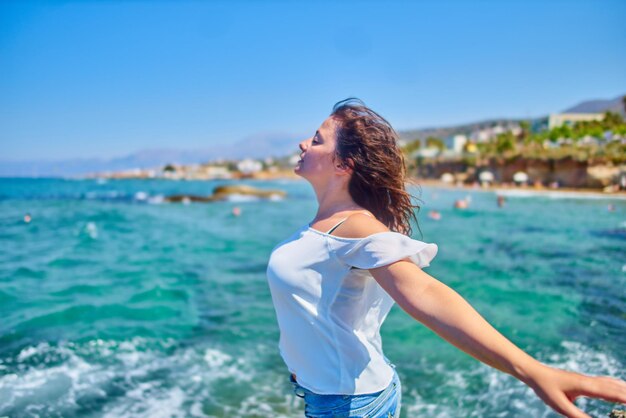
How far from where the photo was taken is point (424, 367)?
6.71 m

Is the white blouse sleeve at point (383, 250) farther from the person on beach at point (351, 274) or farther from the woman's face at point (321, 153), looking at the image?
the woman's face at point (321, 153)

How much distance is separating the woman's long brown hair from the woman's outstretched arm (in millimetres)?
391

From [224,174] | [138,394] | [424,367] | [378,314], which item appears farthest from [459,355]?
[224,174]

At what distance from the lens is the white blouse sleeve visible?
5.37 feet

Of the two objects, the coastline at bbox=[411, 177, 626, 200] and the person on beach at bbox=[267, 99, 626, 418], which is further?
the coastline at bbox=[411, 177, 626, 200]

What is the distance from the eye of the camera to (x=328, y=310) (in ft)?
6.00

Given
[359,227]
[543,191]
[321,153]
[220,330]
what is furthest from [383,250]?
[543,191]

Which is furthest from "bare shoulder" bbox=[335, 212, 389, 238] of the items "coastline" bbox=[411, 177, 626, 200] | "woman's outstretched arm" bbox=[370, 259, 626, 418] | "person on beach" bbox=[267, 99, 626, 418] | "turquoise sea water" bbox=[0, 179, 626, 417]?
"coastline" bbox=[411, 177, 626, 200]

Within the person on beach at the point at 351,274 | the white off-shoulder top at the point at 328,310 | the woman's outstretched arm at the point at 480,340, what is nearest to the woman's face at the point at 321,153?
the person on beach at the point at 351,274

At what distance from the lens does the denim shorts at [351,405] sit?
190 centimetres

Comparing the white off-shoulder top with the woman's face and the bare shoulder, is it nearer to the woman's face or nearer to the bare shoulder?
the bare shoulder

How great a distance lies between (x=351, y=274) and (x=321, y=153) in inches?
20.5

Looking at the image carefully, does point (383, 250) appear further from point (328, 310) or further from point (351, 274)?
point (328, 310)

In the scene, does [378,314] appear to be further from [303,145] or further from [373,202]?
[303,145]
